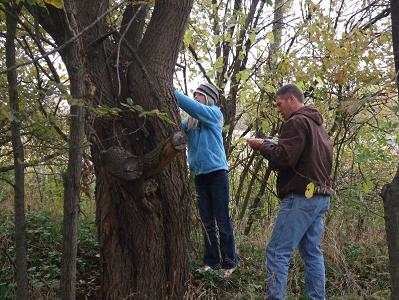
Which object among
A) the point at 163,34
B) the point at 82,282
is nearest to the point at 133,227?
the point at 82,282

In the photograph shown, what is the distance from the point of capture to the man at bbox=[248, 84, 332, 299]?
379 centimetres

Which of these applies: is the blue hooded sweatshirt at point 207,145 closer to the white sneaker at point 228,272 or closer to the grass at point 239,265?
the grass at point 239,265

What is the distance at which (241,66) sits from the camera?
6.24 m

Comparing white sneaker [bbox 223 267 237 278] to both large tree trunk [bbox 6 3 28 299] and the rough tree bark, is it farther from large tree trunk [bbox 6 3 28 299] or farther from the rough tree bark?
the rough tree bark

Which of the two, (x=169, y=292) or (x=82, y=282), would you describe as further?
(x=82, y=282)

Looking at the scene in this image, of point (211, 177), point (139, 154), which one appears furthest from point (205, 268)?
point (139, 154)

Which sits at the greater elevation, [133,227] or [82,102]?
[82,102]

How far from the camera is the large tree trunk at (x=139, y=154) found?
3.53 m

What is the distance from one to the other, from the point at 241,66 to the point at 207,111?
2.20 metres

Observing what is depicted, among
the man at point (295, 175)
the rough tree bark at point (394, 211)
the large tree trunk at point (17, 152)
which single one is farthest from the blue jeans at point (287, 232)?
the large tree trunk at point (17, 152)

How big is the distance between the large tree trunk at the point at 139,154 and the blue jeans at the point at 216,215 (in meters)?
0.64

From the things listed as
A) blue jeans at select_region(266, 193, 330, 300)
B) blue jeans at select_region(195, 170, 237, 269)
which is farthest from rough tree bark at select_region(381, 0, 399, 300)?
blue jeans at select_region(195, 170, 237, 269)

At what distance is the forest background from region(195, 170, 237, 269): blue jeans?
0.19m

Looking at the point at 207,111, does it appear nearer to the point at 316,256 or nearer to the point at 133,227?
the point at 133,227
